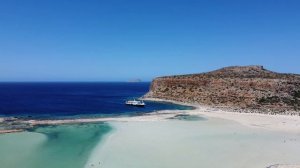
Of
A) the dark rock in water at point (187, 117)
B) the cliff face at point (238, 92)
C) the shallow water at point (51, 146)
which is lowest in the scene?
the shallow water at point (51, 146)

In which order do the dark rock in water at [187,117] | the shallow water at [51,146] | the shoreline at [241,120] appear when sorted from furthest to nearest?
the dark rock in water at [187,117], the shoreline at [241,120], the shallow water at [51,146]

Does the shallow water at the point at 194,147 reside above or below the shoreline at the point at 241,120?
below

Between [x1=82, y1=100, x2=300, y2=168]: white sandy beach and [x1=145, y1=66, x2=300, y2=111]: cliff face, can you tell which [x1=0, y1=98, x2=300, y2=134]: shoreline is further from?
[x1=145, y1=66, x2=300, y2=111]: cliff face

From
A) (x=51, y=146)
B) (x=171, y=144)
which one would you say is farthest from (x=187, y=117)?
(x=51, y=146)

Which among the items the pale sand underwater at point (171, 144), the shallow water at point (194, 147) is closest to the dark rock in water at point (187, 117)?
the pale sand underwater at point (171, 144)

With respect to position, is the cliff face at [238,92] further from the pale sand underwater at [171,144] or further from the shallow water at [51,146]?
the shallow water at [51,146]

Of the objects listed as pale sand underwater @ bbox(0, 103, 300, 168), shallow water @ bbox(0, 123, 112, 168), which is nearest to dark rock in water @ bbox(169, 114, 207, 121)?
pale sand underwater @ bbox(0, 103, 300, 168)

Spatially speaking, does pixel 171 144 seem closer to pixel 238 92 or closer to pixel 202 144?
pixel 202 144
